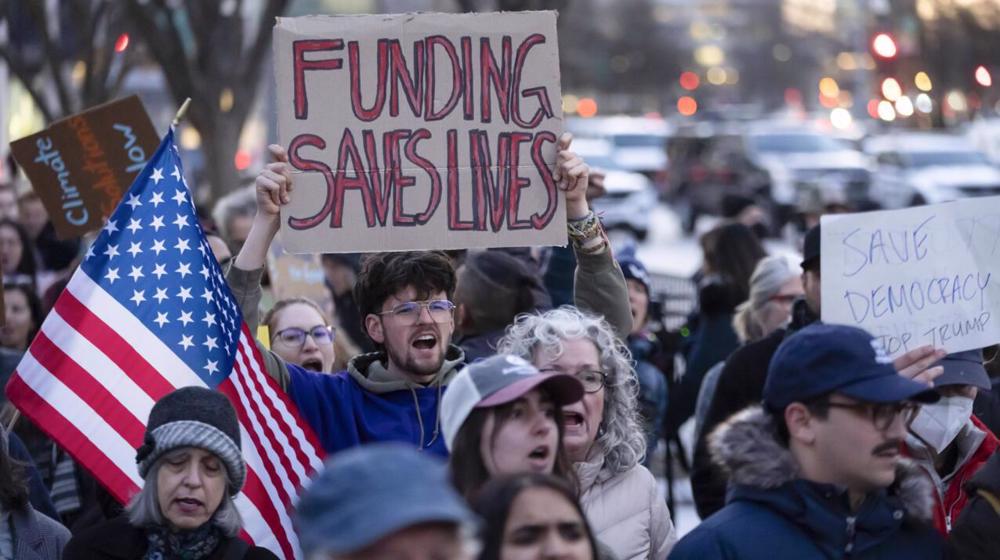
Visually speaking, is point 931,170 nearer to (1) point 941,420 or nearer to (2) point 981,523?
(1) point 941,420

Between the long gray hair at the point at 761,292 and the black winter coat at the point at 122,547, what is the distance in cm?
323

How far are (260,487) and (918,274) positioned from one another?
79.8 inches

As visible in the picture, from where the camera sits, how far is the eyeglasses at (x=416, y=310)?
17.5 feet

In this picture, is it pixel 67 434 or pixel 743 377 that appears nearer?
pixel 67 434

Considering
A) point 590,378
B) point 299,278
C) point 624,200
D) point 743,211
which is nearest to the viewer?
point 590,378

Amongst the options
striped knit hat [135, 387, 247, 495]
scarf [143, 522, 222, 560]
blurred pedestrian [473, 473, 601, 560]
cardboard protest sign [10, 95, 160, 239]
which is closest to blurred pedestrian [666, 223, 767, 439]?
cardboard protest sign [10, 95, 160, 239]

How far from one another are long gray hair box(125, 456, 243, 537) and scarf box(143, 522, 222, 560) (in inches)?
1.1

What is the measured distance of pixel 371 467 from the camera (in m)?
2.78

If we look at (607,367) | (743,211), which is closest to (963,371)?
(607,367)

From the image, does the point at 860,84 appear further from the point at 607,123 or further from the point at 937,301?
the point at 937,301

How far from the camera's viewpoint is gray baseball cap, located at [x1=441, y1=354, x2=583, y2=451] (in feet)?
13.5

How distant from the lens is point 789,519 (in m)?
4.09

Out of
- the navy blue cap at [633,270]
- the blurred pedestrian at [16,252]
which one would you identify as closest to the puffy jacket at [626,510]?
the navy blue cap at [633,270]

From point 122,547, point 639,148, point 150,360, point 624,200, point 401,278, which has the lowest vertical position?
point 122,547
